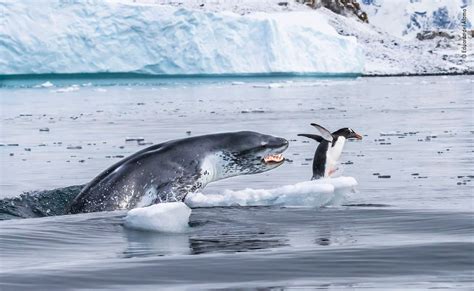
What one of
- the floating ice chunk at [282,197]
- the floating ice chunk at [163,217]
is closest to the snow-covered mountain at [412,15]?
the floating ice chunk at [282,197]

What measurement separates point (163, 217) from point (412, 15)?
158 m

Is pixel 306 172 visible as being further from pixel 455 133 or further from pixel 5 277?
pixel 5 277

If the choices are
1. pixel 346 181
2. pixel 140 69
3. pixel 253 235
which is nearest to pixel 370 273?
pixel 253 235

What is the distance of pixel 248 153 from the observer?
7.25 meters

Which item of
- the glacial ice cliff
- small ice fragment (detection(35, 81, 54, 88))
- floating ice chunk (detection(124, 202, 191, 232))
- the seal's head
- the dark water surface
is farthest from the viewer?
small ice fragment (detection(35, 81, 54, 88))

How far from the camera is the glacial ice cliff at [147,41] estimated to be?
140 feet

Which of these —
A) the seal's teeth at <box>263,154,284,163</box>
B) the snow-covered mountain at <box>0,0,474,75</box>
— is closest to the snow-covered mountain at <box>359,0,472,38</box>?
the snow-covered mountain at <box>0,0,474,75</box>

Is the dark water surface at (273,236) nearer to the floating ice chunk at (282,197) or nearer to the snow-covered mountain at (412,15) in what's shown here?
the floating ice chunk at (282,197)

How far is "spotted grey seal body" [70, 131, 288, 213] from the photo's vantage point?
6.78m

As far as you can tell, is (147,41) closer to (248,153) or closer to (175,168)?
(248,153)

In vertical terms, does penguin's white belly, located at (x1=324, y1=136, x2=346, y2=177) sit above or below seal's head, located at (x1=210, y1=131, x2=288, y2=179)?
below

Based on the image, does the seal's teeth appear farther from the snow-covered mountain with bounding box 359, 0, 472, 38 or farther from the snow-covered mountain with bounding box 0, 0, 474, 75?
the snow-covered mountain with bounding box 359, 0, 472, 38

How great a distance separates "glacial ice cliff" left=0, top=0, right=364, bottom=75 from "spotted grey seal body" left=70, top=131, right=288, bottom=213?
1386 inches

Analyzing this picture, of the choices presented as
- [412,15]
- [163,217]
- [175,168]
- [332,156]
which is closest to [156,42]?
[332,156]
